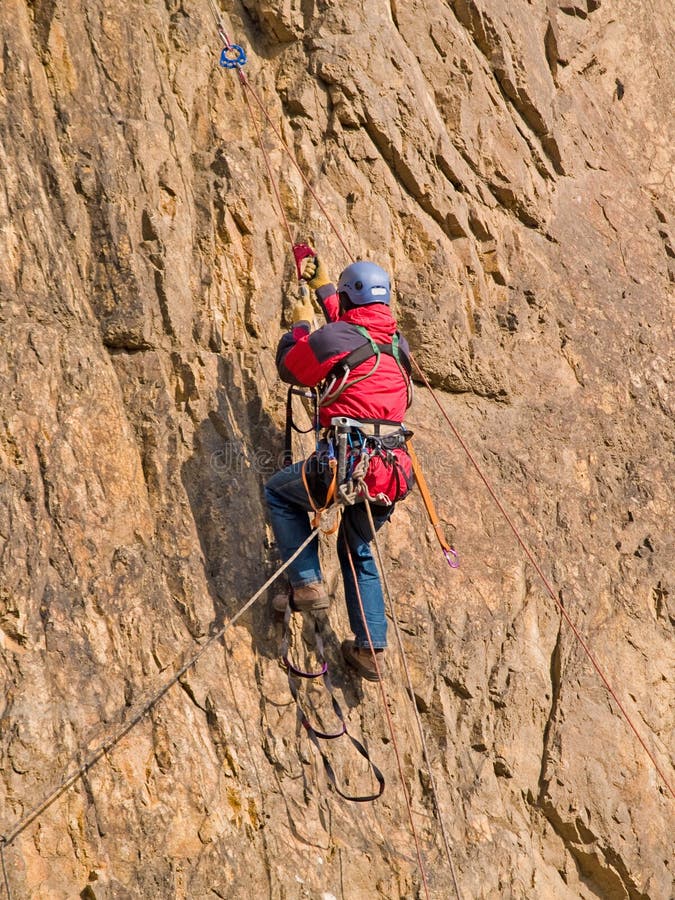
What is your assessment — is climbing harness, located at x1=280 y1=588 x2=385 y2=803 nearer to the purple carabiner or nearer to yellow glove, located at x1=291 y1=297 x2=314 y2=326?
the purple carabiner

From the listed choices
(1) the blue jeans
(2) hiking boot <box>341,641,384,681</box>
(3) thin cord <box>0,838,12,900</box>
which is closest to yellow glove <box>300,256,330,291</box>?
(1) the blue jeans

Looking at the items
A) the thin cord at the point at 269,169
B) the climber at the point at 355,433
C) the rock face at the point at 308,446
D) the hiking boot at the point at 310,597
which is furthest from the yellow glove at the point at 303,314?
the hiking boot at the point at 310,597

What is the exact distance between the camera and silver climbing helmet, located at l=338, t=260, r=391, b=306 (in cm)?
683

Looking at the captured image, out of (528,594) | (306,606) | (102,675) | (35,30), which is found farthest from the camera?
(528,594)

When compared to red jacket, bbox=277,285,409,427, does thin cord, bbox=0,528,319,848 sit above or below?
below

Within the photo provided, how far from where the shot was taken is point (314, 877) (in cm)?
646

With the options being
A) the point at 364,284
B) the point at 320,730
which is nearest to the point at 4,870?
the point at 320,730

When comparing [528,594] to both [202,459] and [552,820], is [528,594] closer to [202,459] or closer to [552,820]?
[552,820]

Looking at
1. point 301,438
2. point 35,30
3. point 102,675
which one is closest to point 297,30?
point 35,30

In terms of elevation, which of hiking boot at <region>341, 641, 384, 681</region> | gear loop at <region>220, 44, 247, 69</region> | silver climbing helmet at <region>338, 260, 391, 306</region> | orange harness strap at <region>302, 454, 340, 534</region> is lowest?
hiking boot at <region>341, 641, 384, 681</region>

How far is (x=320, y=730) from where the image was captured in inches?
278

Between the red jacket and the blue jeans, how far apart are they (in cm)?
49

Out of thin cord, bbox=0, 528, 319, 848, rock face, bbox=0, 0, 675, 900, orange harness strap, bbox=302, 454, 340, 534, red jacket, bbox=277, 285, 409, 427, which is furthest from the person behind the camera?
red jacket, bbox=277, 285, 409, 427

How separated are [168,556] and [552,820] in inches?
135
